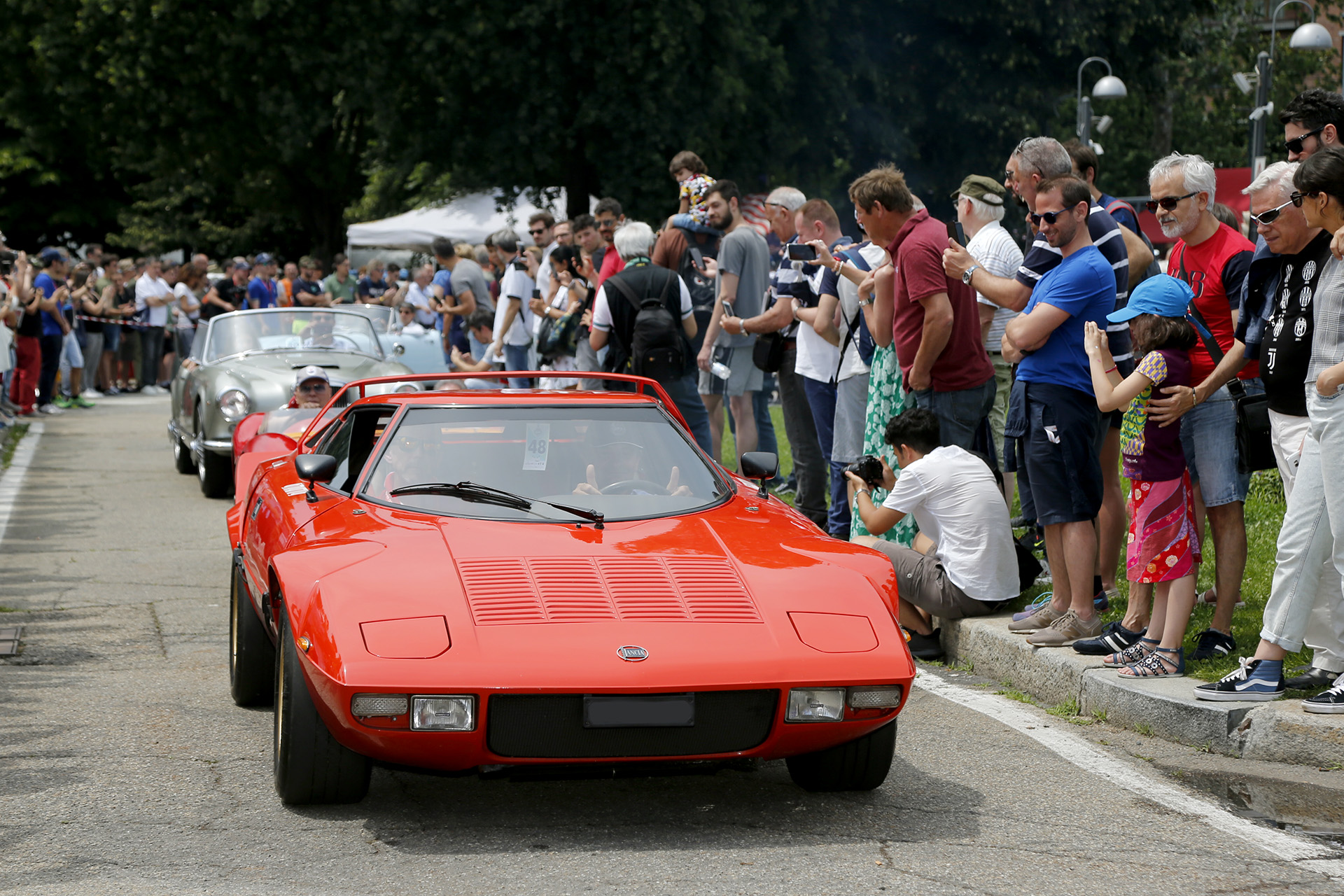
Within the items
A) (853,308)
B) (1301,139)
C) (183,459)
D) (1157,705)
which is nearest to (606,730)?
(1157,705)

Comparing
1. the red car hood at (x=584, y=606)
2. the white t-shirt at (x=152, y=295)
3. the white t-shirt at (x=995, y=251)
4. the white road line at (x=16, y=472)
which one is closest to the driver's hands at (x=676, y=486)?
the red car hood at (x=584, y=606)

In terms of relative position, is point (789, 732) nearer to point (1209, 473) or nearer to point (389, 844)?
point (389, 844)

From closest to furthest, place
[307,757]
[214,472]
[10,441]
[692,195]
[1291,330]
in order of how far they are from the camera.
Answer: [307,757]
[1291,330]
[692,195]
[214,472]
[10,441]

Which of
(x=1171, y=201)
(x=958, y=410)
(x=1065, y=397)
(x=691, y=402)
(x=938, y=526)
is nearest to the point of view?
(x=1171, y=201)

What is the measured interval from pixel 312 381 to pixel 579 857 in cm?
677

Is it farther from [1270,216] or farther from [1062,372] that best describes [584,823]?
[1270,216]

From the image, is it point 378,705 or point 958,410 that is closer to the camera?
point 378,705

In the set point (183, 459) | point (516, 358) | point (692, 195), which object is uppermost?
point (692, 195)

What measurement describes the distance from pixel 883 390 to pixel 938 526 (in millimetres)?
1111

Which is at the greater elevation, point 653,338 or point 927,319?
point 927,319

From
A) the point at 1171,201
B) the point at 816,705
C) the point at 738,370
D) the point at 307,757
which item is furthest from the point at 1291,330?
the point at 738,370

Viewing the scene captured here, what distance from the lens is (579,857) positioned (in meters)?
4.19

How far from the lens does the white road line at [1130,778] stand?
4270 mm

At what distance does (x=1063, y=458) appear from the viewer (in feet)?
20.7
